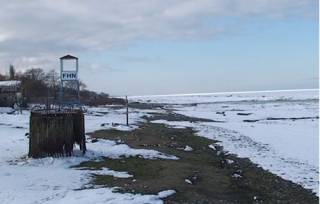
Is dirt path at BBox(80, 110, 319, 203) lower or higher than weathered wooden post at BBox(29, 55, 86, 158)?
lower

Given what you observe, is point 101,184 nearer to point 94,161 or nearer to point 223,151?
point 94,161

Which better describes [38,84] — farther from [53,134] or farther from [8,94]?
[53,134]

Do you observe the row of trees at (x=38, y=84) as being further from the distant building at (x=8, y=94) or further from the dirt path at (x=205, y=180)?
the dirt path at (x=205, y=180)

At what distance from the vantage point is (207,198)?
1141cm

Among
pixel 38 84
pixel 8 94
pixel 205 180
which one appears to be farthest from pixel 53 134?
pixel 38 84

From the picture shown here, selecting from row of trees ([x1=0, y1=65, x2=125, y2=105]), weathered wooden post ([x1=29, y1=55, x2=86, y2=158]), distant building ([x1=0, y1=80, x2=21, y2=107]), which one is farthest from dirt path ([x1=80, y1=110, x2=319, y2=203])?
row of trees ([x1=0, y1=65, x2=125, y2=105])

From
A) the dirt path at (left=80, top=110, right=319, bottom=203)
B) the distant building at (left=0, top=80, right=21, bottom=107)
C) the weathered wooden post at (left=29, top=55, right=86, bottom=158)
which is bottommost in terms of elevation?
the dirt path at (left=80, top=110, right=319, bottom=203)

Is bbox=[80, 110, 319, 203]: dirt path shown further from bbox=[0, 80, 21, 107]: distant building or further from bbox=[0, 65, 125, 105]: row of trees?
bbox=[0, 65, 125, 105]: row of trees

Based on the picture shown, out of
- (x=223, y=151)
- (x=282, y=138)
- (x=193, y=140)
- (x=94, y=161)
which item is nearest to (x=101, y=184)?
(x=94, y=161)

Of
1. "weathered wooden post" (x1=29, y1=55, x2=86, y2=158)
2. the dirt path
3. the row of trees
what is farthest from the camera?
the row of trees

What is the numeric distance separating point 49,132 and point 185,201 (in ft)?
20.1

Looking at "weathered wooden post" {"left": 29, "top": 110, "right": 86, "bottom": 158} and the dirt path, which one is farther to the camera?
"weathered wooden post" {"left": 29, "top": 110, "right": 86, "bottom": 158}

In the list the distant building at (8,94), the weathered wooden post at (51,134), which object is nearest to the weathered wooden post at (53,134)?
the weathered wooden post at (51,134)

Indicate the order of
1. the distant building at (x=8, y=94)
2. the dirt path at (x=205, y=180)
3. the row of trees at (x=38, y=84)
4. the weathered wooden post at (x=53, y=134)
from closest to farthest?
the dirt path at (x=205, y=180) < the weathered wooden post at (x=53, y=134) < the distant building at (x=8, y=94) < the row of trees at (x=38, y=84)
